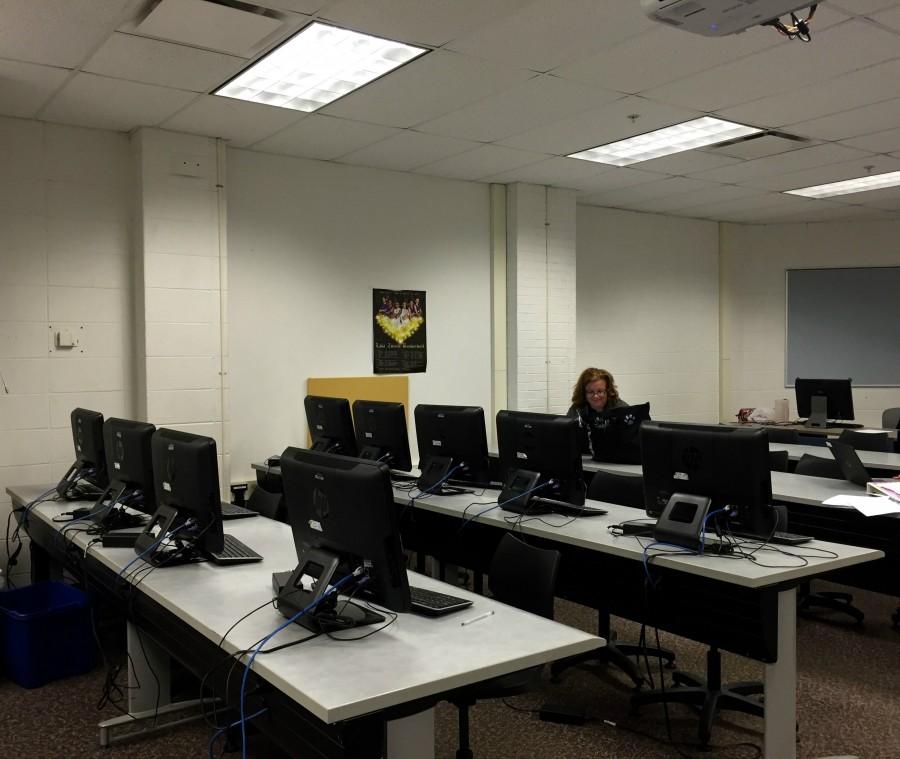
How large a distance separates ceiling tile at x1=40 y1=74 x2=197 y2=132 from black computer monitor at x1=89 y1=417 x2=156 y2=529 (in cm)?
188

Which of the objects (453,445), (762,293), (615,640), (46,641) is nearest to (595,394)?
(453,445)

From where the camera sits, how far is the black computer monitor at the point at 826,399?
22.8 ft

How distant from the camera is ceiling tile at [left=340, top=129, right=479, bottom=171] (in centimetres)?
521

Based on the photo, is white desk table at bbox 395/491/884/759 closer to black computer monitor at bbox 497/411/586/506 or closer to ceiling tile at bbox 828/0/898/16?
black computer monitor at bbox 497/411/586/506

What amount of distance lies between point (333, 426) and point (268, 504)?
0.89m

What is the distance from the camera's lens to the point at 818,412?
7.03 metres

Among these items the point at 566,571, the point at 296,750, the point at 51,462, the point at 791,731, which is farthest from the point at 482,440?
the point at 51,462

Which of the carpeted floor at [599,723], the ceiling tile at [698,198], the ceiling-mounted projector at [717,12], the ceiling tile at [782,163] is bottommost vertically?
the carpeted floor at [599,723]

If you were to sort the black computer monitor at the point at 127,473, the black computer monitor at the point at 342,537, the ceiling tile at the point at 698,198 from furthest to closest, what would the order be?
the ceiling tile at the point at 698,198 → the black computer monitor at the point at 127,473 → the black computer monitor at the point at 342,537

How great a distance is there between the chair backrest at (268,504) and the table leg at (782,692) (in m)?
2.16

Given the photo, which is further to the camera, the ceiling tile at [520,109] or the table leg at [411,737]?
the ceiling tile at [520,109]


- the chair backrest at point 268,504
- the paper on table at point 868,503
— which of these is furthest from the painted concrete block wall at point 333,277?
the paper on table at point 868,503

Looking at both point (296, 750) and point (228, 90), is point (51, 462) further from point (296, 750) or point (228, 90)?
point (296, 750)

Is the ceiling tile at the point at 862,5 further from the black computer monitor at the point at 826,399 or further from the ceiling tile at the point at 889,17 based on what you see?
the black computer monitor at the point at 826,399
